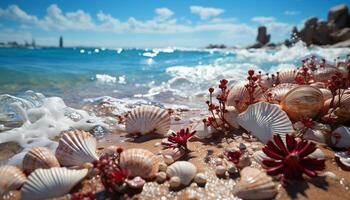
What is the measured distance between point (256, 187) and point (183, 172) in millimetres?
609

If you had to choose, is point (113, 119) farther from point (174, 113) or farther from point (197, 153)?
point (197, 153)

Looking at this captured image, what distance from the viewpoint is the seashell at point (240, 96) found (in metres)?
4.15

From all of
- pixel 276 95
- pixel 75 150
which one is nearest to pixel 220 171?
pixel 75 150

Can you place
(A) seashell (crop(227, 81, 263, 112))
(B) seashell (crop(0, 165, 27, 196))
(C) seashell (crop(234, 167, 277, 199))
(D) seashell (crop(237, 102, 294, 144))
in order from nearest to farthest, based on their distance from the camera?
1. (C) seashell (crop(234, 167, 277, 199))
2. (B) seashell (crop(0, 165, 27, 196))
3. (D) seashell (crop(237, 102, 294, 144))
4. (A) seashell (crop(227, 81, 263, 112))

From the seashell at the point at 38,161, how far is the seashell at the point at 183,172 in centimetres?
105

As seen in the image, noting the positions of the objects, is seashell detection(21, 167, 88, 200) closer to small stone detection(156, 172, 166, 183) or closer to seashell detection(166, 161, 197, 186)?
small stone detection(156, 172, 166, 183)

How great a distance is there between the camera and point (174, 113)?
19.6ft

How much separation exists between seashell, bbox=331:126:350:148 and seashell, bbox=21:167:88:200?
2682 mm

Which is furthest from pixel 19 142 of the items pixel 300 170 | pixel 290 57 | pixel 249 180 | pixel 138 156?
pixel 290 57

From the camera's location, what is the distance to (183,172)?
2.59 m

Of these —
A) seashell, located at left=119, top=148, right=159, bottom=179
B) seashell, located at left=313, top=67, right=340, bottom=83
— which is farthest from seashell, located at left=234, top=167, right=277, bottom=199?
seashell, located at left=313, top=67, right=340, bottom=83

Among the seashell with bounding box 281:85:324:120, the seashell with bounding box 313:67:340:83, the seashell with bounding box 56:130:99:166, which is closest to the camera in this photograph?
the seashell with bounding box 56:130:99:166

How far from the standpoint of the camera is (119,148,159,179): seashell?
257 centimetres

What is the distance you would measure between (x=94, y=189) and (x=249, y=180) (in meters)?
1.24
